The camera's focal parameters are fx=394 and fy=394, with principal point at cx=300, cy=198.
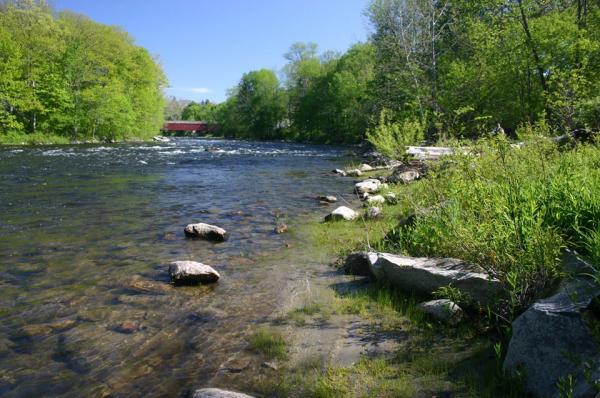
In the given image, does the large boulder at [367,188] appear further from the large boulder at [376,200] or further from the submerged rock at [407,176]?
the large boulder at [376,200]

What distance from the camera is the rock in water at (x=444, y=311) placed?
15.2 ft

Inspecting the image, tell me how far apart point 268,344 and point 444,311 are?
213 cm

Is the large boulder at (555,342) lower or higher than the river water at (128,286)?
higher

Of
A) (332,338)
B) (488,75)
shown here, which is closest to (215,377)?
(332,338)

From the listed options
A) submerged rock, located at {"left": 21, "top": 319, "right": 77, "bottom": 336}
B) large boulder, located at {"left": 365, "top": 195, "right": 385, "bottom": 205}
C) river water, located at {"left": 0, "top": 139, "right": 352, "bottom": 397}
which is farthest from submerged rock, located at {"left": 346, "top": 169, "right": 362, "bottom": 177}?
submerged rock, located at {"left": 21, "top": 319, "right": 77, "bottom": 336}

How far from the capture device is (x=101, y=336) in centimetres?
487

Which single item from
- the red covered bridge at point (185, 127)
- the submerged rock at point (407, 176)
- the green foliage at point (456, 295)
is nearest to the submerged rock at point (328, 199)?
the submerged rock at point (407, 176)

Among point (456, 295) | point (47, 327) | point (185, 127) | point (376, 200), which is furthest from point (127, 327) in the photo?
point (185, 127)

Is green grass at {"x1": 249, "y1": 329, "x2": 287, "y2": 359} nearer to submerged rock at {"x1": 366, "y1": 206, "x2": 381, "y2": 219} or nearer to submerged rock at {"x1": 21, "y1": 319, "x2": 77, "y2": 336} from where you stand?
submerged rock at {"x1": 21, "y1": 319, "x2": 77, "y2": 336}

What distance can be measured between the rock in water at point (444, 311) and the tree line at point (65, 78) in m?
47.9

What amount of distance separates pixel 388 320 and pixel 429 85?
28.3 m

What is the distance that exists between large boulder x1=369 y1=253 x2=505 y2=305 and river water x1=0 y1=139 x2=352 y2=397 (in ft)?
5.34

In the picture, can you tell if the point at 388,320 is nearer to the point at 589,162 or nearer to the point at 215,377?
the point at 215,377

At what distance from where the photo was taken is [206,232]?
914cm
